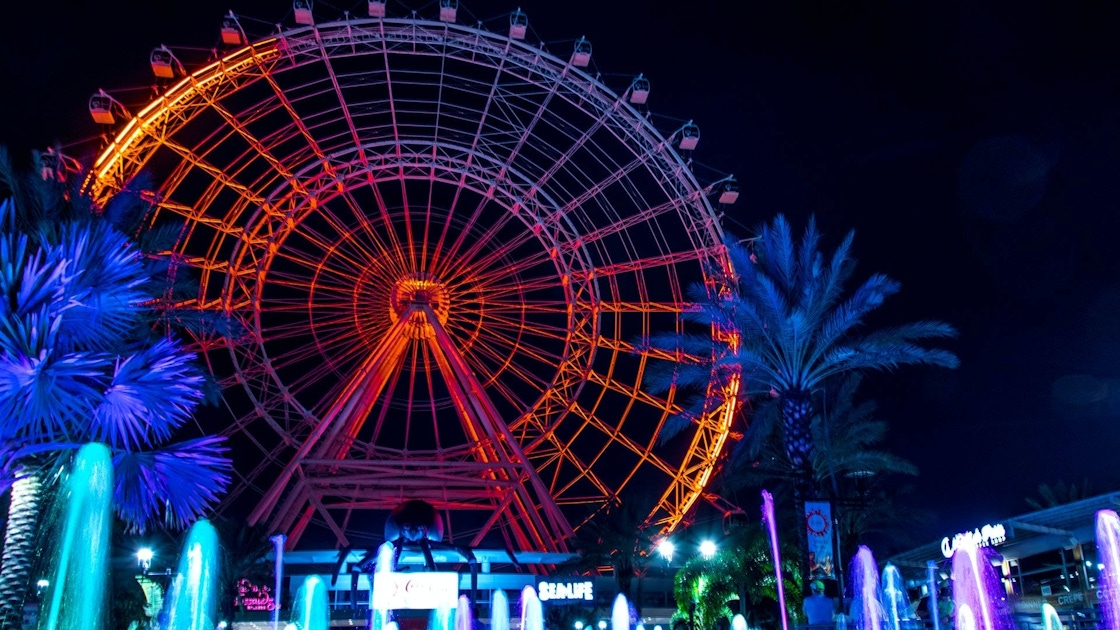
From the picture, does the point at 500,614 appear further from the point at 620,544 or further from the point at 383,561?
the point at 383,561

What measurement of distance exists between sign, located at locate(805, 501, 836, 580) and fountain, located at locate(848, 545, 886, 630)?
1.11 metres

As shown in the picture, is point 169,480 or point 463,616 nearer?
point 169,480

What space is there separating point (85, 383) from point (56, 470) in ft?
5.72

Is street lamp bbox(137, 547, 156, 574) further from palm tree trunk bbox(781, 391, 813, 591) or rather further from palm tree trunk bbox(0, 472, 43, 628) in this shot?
palm tree trunk bbox(781, 391, 813, 591)

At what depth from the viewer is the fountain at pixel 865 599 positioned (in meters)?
19.4

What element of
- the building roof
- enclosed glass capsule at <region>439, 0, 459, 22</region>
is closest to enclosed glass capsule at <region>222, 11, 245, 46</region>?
enclosed glass capsule at <region>439, 0, 459, 22</region>

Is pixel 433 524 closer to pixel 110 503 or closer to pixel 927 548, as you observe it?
pixel 110 503

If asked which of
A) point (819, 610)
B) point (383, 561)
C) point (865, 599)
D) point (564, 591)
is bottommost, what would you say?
point (819, 610)

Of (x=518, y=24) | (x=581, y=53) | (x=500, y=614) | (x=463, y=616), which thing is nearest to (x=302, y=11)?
(x=518, y=24)

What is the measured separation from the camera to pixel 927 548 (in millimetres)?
39875

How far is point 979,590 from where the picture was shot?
29812 millimetres

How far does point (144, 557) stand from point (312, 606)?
660 centimetres

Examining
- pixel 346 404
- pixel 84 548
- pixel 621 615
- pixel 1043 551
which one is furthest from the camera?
pixel 1043 551

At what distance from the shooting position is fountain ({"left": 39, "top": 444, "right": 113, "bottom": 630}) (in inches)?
502
